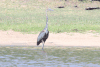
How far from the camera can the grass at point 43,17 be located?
21688mm

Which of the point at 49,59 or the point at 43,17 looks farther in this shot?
the point at 43,17

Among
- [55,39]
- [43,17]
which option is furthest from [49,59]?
[43,17]

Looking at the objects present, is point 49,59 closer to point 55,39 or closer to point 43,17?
point 55,39

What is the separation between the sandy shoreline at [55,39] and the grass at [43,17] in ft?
3.61

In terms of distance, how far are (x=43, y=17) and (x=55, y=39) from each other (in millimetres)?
9190

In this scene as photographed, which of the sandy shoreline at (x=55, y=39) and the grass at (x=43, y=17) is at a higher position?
the sandy shoreline at (x=55, y=39)

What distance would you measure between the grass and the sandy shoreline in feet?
3.61

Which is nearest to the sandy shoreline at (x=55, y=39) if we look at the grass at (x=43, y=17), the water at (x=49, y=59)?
the grass at (x=43, y=17)

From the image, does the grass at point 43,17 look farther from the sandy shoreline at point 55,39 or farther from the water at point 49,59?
the water at point 49,59

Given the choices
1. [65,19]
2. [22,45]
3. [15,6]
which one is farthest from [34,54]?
[15,6]

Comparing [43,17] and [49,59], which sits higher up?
[49,59]

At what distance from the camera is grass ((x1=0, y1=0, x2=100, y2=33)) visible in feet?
71.2

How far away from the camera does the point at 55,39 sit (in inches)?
731

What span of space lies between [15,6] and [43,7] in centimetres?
322
